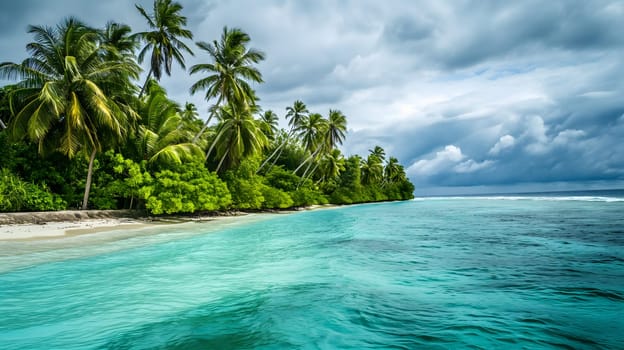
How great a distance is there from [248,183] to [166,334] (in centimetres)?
2094

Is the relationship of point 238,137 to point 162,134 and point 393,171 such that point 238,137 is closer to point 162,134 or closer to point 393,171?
point 162,134

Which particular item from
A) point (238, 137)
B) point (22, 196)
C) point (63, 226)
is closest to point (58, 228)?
point (63, 226)

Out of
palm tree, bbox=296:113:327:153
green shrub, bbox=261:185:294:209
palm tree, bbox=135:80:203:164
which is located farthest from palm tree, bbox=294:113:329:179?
palm tree, bbox=135:80:203:164

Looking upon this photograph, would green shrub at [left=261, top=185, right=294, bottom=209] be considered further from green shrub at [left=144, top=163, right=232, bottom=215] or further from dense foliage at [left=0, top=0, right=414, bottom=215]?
green shrub at [left=144, top=163, right=232, bottom=215]

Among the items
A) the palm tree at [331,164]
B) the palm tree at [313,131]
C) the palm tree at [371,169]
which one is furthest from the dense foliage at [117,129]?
the palm tree at [371,169]

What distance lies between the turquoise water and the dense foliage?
24.0ft

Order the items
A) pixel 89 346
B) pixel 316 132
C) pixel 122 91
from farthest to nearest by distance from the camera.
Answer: pixel 316 132
pixel 122 91
pixel 89 346

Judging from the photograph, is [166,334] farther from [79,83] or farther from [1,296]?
[79,83]

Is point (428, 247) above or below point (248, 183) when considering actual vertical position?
below

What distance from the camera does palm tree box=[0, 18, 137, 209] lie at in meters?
13.0

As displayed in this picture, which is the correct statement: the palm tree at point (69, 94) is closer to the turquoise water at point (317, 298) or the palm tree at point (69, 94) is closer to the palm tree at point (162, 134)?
the palm tree at point (162, 134)

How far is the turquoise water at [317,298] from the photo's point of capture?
3191 millimetres

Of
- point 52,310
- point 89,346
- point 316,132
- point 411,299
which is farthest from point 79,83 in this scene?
point 316,132

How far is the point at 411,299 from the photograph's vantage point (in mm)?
4250
